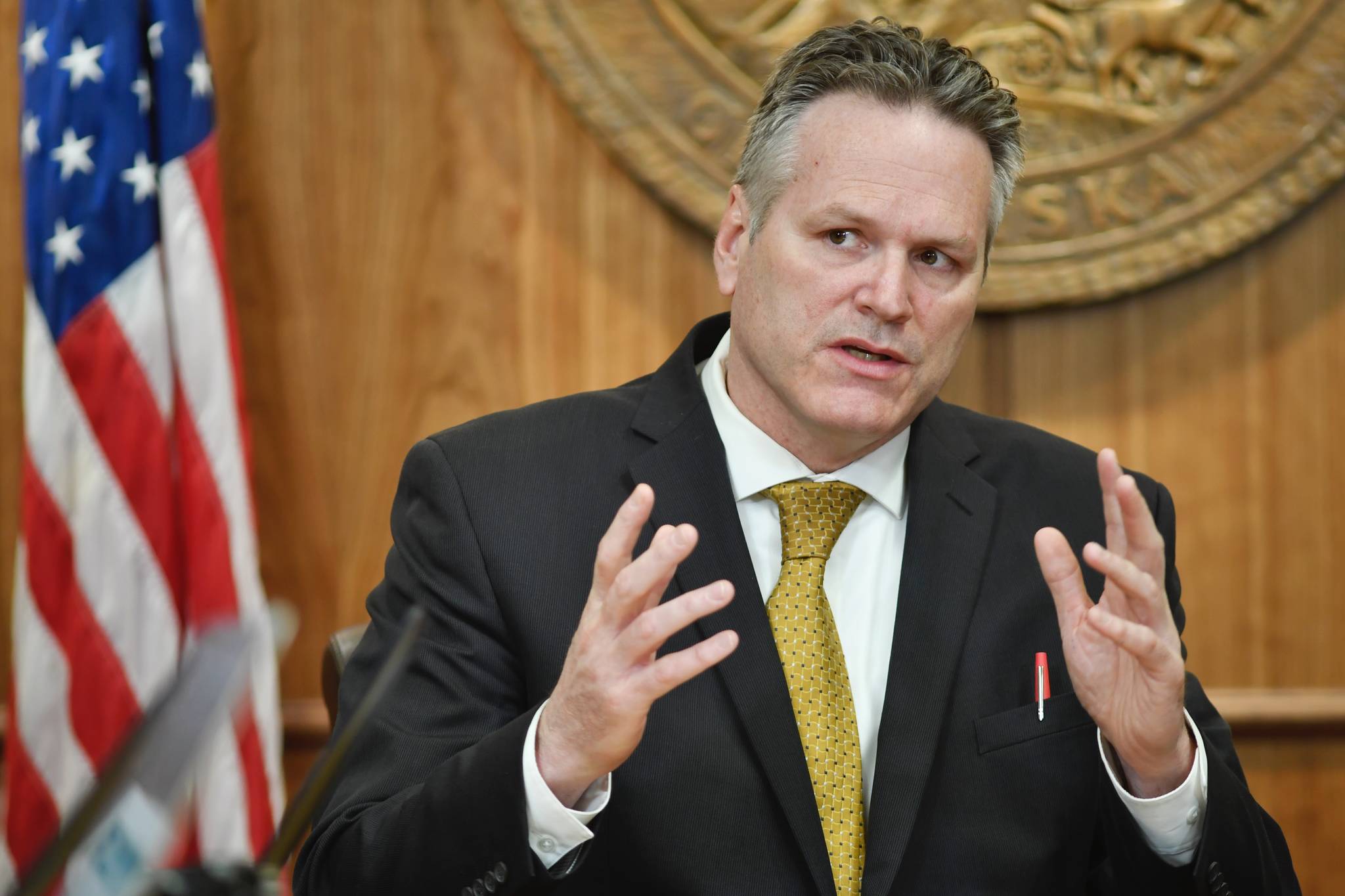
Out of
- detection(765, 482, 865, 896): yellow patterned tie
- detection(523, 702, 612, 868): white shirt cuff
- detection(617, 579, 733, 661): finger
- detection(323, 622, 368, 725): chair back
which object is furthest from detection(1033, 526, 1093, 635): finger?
detection(323, 622, 368, 725): chair back

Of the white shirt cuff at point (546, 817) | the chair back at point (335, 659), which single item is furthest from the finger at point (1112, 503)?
the chair back at point (335, 659)

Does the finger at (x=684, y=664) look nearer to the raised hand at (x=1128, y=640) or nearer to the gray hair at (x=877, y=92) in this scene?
the raised hand at (x=1128, y=640)

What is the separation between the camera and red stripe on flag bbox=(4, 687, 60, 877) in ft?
7.66

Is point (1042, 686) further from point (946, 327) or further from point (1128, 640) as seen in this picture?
point (946, 327)

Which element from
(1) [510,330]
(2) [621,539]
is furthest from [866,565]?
(1) [510,330]

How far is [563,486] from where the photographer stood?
1649 mm

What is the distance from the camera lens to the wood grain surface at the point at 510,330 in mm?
2629

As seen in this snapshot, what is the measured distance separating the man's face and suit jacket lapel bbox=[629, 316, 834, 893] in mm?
127

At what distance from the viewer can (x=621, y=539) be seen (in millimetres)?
1201

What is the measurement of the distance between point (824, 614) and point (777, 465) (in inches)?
8.5

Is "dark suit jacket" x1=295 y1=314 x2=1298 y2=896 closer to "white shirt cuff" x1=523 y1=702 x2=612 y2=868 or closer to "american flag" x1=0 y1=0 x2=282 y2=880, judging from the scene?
"white shirt cuff" x1=523 y1=702 x2=612 y2=868

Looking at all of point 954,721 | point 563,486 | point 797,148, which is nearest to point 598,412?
point 563,486

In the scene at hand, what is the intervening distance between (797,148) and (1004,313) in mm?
1146

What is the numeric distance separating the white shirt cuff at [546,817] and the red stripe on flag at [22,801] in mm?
1456
